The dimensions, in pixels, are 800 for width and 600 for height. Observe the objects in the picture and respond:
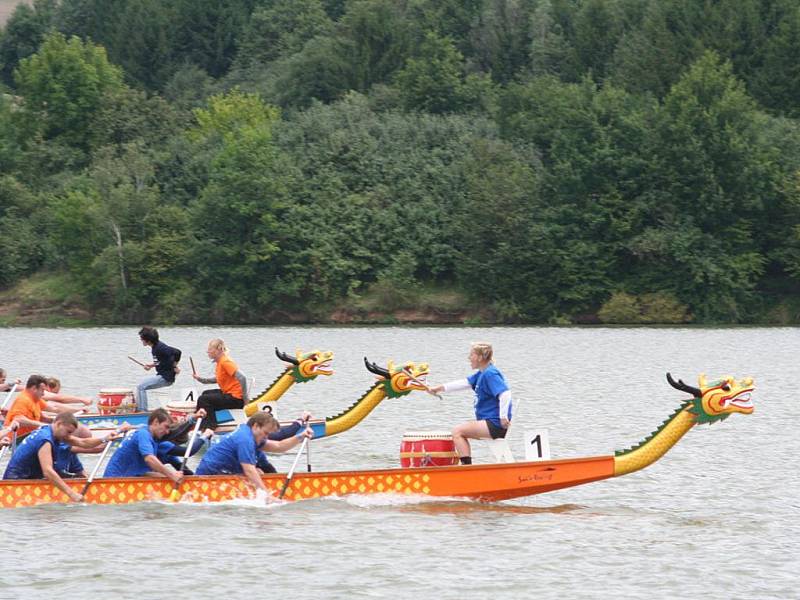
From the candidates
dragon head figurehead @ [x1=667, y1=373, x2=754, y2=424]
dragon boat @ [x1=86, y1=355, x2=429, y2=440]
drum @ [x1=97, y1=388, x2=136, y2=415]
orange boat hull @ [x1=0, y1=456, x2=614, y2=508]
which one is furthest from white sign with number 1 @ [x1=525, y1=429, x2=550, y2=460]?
drum @ [x1=97, y1=388, x2=136, y2=415]

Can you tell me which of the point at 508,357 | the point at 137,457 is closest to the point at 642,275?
the point at 508,357

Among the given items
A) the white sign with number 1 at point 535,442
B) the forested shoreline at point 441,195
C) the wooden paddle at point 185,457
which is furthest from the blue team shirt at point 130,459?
the forested shoreline at point 441,195

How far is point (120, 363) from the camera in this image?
46.0 meters

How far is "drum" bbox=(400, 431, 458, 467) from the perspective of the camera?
19.9m

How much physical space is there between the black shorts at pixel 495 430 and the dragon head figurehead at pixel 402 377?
7.57 ft

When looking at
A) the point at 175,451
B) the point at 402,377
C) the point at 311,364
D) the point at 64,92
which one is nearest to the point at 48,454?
the point at 175,451

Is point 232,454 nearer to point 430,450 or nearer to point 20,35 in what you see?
point 430,450

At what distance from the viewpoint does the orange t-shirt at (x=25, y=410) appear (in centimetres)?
2066

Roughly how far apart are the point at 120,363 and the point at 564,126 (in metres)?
31.8

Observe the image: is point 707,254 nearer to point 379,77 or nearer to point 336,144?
point 336,144

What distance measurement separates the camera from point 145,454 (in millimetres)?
19109

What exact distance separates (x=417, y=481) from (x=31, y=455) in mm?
4733

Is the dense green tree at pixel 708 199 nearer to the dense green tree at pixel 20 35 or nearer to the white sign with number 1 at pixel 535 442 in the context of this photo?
the white sign with number 1 at pixel 535 442

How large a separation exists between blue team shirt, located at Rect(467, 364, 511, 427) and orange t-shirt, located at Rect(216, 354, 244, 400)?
17.0 feet
